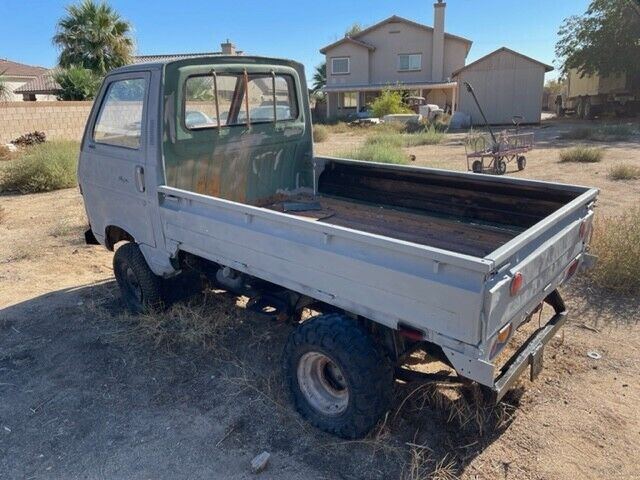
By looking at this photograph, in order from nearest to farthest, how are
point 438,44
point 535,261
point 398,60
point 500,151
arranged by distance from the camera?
point 535,261
point 500,151
point 438,44
point 398,60

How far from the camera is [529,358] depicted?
2.85 meters

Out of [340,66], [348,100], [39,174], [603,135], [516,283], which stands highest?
[340,66]

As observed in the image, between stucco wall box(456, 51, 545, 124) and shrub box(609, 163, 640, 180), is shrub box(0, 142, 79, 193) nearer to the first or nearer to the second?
shrub box(609, 163, 640, 180)

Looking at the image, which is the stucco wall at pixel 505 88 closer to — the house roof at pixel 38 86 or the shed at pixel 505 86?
the shed at pixel 505 86

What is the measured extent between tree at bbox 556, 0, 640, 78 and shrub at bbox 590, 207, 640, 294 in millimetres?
26811

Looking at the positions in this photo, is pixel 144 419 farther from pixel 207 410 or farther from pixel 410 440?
pixel 410 440

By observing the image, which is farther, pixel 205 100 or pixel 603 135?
pixel 603 135

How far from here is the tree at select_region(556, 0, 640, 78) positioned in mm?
26844

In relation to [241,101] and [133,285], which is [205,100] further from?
[133,285]

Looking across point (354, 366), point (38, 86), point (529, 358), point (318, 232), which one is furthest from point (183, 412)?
point (38, 86)

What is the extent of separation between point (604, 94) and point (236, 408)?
32.4 m

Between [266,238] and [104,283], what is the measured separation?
132 inches

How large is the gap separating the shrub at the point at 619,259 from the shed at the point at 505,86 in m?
26.2

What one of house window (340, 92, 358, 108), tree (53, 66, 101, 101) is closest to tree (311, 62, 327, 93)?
house window (340, 92, 358, 108)
